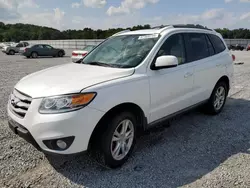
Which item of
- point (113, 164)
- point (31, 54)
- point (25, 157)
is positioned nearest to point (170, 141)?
point (113, 164)

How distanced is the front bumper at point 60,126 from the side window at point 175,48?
5.24 feet

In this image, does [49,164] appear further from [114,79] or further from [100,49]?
[100,49]

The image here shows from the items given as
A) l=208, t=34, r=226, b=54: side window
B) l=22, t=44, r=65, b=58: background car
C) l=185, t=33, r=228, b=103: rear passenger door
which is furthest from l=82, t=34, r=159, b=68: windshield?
l=22, t=44, r=65, b=58: background car

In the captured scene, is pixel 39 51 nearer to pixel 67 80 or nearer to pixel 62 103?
pixel 67 80

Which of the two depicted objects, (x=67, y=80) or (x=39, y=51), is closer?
(x=67, y=80)

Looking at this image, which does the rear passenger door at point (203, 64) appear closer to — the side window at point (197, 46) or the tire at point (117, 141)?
the side window at point (197, 46)

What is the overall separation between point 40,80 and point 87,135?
3.32 feet

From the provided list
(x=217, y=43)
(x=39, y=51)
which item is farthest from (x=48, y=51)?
(x=217, y=43)

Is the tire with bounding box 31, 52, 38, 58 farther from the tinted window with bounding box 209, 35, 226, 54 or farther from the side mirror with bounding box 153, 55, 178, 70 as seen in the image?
the side mirror with bounding box 153, 55, 178, 70

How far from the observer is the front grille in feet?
9.15

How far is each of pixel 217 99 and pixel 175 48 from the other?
184cm

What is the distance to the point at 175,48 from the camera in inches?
157

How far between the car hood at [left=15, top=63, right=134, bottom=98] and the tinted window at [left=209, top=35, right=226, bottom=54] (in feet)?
8.39

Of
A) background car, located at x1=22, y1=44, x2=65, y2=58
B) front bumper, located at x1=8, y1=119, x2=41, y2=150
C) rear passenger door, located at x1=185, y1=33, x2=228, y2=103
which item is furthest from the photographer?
background car, located at x1=22, y1=44, x2=65, y2=58
